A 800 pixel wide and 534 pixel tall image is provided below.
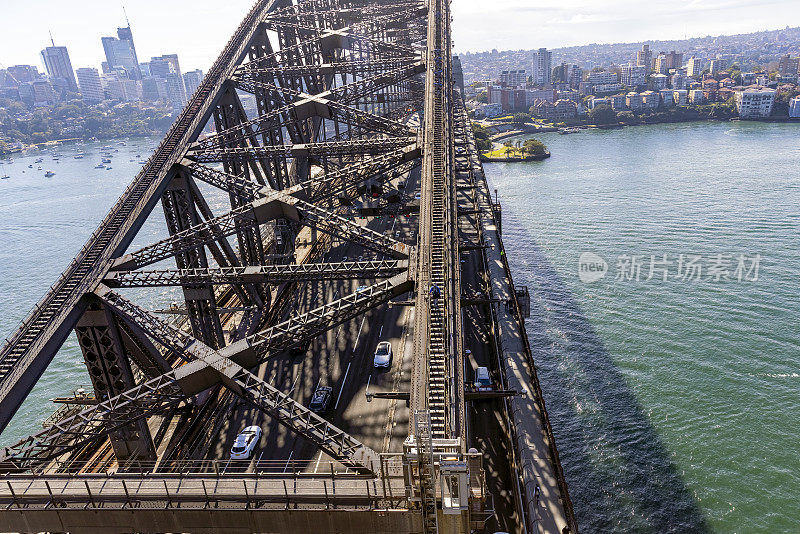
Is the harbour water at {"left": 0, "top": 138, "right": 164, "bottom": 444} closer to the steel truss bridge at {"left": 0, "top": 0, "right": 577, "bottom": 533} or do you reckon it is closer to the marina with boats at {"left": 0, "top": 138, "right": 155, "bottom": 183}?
the marina with boats at {"left": 0, "top": 138, "right": 155, "bottom": 183}

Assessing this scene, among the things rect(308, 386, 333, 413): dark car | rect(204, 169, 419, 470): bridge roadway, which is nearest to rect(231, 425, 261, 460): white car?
rect(204, 169, 419, 470): bridge roadway

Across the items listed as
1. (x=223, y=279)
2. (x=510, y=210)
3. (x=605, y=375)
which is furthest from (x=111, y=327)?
(x=510, y=210)

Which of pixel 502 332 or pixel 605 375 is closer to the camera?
pixel 502 332

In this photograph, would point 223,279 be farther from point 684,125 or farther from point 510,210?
point 684,125

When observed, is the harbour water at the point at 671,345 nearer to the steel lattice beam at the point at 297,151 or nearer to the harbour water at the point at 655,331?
the harbour water at the point at 655,331

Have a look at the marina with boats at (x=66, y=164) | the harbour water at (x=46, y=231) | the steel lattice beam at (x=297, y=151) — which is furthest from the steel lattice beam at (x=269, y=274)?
the marina with boats at (x=66, y=164)

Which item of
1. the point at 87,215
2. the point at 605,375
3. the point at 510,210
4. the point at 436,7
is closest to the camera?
the point at 605,375

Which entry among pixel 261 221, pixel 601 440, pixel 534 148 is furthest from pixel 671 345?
pixel 534 148
